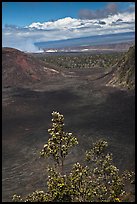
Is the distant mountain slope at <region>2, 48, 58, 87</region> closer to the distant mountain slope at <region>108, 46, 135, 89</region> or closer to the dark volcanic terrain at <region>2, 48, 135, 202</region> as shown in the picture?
the dark volcanic terrain at <region>2, 48, 135, 202</region>

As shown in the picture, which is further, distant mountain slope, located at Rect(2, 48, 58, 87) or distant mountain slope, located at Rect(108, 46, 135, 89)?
distant mountain slope, located at Rect(2, 48, 58, 87)

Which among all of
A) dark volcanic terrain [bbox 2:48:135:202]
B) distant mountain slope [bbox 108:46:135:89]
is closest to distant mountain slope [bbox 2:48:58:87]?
dark volcanic terrain [bbox 2:48:135:202]

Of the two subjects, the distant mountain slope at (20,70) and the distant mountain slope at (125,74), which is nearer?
the distant mountain slope at (125,74)

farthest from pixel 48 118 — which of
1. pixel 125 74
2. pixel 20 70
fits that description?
pixel 20 70

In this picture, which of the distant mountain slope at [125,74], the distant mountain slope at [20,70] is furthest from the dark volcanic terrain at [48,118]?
the distant mountain slope at [125,74]

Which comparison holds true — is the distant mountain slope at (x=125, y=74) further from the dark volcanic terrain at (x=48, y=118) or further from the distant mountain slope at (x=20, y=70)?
the distant mountain slope at (x=20, y=70)

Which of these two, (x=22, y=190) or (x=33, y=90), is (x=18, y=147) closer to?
(x=22, y=190)
